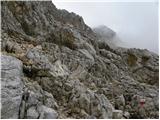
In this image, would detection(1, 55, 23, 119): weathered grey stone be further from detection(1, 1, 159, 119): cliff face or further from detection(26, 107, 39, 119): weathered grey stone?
detection(26, 107, 39, 119): weathered grey stone

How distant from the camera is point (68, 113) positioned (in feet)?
77.8

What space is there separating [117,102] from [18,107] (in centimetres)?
1142

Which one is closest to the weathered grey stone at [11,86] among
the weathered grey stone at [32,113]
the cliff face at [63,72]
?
the cliff face at [63,72]

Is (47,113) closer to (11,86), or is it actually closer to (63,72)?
(11,86)

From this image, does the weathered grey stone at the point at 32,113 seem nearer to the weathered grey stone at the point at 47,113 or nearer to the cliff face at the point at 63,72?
the cliff face at the point at 63,72

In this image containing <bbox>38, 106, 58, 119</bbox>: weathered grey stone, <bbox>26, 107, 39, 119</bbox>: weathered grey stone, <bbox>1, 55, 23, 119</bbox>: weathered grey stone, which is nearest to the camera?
<bbox>1, 55, 23, 119</bbox>: weathered grey stone

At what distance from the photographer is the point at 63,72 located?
2795cm

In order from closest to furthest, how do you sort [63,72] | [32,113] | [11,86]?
[32,113] → [11,86] → [63,72]

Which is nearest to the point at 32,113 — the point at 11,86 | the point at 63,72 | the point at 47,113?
the point at 47,113

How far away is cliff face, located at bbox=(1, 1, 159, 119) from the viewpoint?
2250 centimetres

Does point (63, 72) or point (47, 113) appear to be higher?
point (63, 72)

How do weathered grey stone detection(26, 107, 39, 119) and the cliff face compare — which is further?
the cliff face

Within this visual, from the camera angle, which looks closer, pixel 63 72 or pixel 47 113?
pixel 47 113

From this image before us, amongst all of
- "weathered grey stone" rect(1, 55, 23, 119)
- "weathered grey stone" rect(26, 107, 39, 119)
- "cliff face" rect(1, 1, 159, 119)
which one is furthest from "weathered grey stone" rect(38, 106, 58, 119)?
"weathered grey stone" rect(1, 55, 23, 119)
